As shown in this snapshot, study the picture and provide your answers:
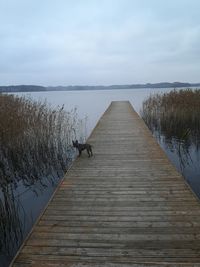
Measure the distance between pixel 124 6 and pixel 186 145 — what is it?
1015 centimetres

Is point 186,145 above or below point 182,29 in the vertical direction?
below

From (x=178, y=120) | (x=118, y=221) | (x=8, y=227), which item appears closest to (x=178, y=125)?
(x=178, y=120)

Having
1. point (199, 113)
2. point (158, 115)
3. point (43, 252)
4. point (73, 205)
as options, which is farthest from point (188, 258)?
point (158, 115)

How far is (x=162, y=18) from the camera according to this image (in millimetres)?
19219

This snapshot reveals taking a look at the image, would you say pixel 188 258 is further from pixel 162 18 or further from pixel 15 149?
pixel 162 18

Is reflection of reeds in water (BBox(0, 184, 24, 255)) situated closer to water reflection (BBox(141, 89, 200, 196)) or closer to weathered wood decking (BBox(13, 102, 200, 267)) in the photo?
weathered wood decking (BBox(13, 102, 200, 267))

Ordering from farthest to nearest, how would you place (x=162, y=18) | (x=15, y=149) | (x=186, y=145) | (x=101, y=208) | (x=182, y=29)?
1. (x=182, y=29)
2. (x=162, y=18)
3. (x=186, y=145)
4. (x=15, y=149)
5. (x=101, y=208)

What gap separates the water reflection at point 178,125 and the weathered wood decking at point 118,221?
3.14m

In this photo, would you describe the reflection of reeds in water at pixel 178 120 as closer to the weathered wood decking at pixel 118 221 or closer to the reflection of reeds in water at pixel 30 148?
the reflection of reeds in water at pixel 30 148

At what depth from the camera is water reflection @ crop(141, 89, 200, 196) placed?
8.50 m

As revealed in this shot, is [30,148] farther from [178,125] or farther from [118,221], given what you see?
[178,125]

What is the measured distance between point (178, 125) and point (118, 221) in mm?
8584

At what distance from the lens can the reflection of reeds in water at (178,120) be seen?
10083 mm

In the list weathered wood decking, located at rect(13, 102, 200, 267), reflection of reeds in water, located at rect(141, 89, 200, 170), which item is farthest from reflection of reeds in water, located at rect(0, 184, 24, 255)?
reflection of reeds in water, located at rect(141, 89, 200, 170)
